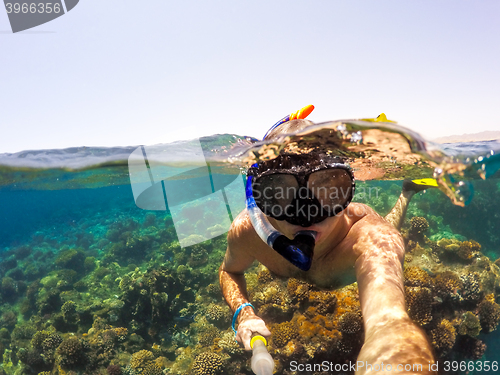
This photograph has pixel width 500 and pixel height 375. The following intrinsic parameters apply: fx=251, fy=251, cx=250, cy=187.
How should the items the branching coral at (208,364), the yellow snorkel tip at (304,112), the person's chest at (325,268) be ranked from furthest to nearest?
the branching coral at (208,364), the yellow snorkel tip at (304,112), the person's chest at (325,268)

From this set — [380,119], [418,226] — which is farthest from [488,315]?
[380,119]

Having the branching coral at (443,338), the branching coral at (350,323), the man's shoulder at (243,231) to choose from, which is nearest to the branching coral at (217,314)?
the branching coral at (350,323)

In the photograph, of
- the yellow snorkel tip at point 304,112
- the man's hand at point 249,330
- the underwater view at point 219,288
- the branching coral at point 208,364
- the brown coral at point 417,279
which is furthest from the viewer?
the brown coral at point 417,279

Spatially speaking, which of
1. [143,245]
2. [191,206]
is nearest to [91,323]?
[143,245]

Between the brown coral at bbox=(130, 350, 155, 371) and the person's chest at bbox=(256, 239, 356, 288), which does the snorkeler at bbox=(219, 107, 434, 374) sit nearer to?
the person's chest at bbox=(256, 239, 356, 288)

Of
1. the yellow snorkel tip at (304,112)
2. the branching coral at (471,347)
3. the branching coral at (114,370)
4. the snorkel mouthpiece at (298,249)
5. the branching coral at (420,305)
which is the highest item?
the yellow snorkel tip at (304,112)

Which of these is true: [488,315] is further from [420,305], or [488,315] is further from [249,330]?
[249,330]

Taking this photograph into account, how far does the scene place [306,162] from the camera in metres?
3.30

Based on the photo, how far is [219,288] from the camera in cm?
889

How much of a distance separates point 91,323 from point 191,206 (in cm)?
1119

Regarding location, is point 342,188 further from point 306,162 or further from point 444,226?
point 444,226

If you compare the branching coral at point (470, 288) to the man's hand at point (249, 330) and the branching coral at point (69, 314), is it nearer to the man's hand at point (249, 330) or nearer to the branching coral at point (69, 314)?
the man's hand at point (249, 330)

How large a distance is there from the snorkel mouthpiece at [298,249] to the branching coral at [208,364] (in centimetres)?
523

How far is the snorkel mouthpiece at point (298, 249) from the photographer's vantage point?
2.20 m
